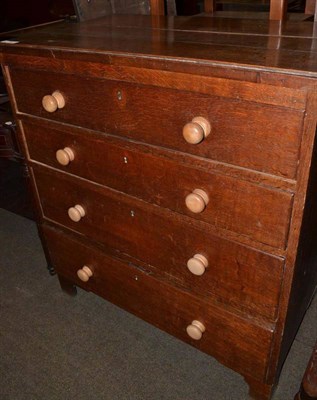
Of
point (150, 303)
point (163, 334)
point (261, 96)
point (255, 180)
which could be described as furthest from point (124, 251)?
point (261, 96)

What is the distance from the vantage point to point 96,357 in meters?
1.39

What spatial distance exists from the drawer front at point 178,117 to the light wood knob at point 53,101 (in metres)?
0.02

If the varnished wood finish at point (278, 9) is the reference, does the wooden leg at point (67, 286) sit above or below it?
below

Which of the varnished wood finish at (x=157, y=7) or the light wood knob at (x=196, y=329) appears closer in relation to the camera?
the light wood knob at (x=196, y=329)

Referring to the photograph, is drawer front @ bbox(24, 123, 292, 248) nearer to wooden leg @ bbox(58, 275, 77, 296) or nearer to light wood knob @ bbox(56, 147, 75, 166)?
light wood knob @ bbox(56, 147, 75, 166)

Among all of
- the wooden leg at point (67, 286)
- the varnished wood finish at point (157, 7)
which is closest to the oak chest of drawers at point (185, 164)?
the varnished wood finish at point (157, 7)

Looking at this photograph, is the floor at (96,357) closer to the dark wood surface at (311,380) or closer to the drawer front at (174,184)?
the dark wood surface at (311,380)

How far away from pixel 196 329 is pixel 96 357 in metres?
0.45

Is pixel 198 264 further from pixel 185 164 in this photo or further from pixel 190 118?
pixel 190 118

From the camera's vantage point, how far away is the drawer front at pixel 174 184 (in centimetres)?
85

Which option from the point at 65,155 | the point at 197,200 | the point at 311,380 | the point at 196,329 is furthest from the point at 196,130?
the point at 311,380

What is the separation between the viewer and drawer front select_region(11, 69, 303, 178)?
75 centimetres

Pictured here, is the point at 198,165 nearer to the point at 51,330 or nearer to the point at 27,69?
the point at 27,69

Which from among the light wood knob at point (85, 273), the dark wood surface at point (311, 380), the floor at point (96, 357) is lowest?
the floor at point (96, 357)
